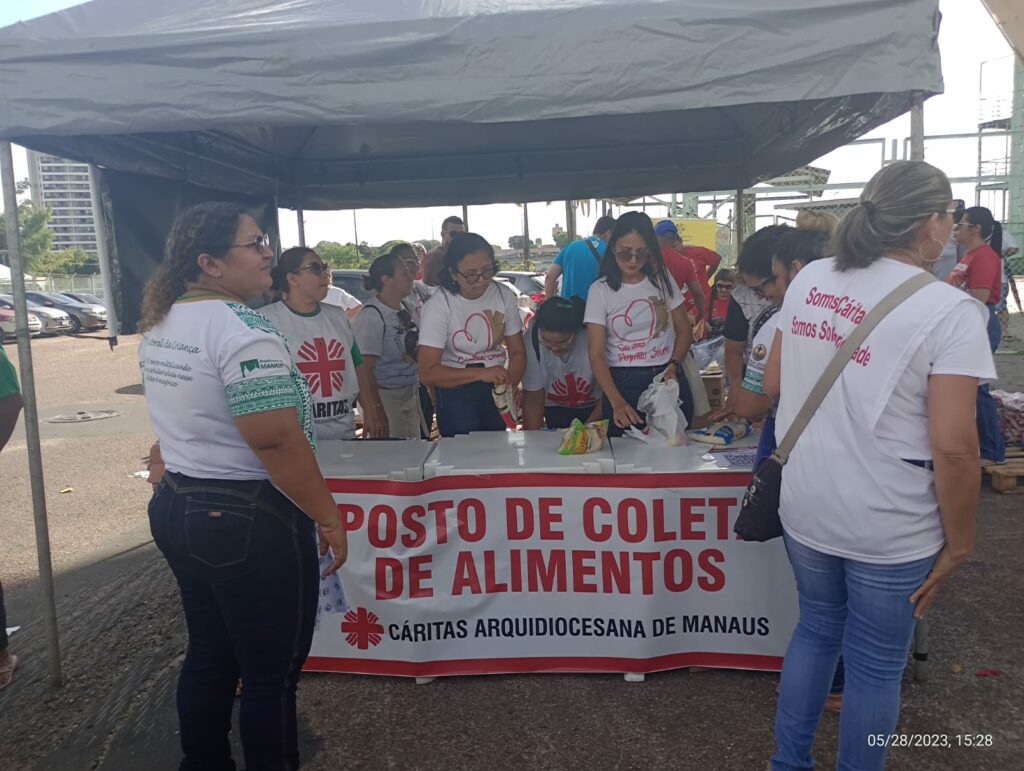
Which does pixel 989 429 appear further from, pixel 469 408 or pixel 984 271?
pixel 469 408

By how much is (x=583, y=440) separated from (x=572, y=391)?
0.78 meters

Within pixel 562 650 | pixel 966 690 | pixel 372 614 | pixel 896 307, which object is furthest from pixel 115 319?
pixel 966 690

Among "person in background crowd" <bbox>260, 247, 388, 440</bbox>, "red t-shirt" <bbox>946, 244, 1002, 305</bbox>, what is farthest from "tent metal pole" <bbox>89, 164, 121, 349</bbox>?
"red t-shirt" <bbox>946, 244, 1002, 305</bbox>

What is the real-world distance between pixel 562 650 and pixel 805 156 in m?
3.72

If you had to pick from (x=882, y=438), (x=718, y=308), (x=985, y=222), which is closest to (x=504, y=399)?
(x=882, y=438)

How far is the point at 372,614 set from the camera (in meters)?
2.93

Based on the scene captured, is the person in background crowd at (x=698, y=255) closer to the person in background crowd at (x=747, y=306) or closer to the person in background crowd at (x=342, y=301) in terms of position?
the person in background crowd at (x=342, y=301)

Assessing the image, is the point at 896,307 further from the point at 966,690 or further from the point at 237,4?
the point at 237,4

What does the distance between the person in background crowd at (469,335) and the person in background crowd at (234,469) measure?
1.49 meters

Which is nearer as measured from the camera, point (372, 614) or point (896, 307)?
point (896, 307)

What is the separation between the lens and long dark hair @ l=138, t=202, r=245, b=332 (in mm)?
1856

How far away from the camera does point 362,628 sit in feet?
9.65

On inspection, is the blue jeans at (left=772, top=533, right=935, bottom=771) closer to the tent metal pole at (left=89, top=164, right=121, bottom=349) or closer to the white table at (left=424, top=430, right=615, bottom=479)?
the white table at (left=424, top=430, right=615, bottom=479)

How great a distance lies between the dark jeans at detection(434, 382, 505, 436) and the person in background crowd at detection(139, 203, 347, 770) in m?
1.64
